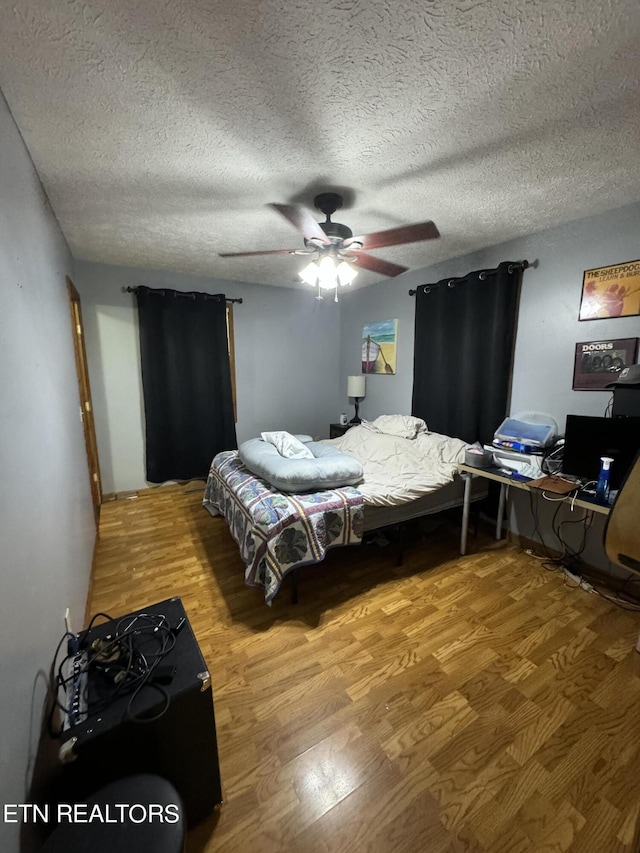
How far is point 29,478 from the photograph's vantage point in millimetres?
1145

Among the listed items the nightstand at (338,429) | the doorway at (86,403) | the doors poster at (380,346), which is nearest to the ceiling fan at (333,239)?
the doors poster at (380,346)

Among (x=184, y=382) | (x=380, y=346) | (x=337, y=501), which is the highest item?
(x=380, y=346)

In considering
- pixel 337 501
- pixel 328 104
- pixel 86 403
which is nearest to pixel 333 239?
pixel 328 104

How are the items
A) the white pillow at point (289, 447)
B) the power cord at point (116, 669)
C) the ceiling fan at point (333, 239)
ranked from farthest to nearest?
the white pillow at point (289, 447) < the ceiling fan at point (333, 239) < the power cord at point (116, 669)

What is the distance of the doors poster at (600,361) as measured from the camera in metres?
2.15

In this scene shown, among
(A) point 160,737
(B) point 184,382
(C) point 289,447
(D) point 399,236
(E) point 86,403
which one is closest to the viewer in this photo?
(A) point 160,737

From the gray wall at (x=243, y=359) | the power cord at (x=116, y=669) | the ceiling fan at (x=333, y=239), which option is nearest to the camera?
the power cord at (x=116, y=669)

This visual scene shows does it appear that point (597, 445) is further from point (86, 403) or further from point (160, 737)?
point (86, 403)

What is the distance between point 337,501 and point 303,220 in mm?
1572

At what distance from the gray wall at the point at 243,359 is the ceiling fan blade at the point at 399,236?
234cm

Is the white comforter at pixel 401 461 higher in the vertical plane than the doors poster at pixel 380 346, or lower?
lower

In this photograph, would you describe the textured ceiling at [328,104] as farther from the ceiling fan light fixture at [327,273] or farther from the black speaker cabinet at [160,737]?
the black speaker cabinet at [160,737]

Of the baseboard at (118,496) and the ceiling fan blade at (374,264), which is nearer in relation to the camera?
the ceiling fan blade at (374,264)

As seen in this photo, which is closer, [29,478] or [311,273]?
[29,478]
